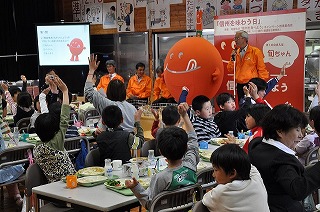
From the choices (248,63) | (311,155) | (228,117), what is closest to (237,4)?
(248,63)

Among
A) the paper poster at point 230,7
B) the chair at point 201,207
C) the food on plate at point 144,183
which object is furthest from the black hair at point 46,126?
the paper poster at point 230,7

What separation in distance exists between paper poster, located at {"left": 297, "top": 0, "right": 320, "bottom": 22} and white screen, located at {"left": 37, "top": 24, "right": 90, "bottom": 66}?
5432 millimetres

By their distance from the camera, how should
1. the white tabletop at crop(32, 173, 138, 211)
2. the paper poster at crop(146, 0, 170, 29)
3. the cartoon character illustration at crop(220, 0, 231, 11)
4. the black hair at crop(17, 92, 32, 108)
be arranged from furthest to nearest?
the paper poster at crop(146, 0, 170, 29) → the cartoon character illustration at crop(220, 0, 231, 11) → the black hair at crop(17, 92, 32, 108) → the white tabletop at crop(32, 173, 138, 211)

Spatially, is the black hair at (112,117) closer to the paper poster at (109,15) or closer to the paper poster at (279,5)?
the paper poster at (279,5)

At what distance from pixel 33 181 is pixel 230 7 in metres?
6.86

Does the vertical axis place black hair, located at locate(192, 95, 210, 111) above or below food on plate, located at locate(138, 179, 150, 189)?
above

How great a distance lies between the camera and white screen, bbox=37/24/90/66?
1185 centimetres

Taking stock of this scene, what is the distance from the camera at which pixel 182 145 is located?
3.34 meters

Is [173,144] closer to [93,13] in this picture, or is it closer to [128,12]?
[128,12]

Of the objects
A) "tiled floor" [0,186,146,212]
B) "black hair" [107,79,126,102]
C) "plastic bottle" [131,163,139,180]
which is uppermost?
"black hair" [107,79,126,102]

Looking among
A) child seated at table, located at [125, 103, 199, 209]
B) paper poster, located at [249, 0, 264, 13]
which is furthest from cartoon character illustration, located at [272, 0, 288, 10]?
child seated at table, located at [125, 103, 199, 209]

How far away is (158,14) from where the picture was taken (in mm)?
11438

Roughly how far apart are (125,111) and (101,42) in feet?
23.3

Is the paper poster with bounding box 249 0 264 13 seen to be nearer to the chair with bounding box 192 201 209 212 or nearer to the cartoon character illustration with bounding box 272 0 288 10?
the cartoon character illustration with bounding box 272 0 288 10
